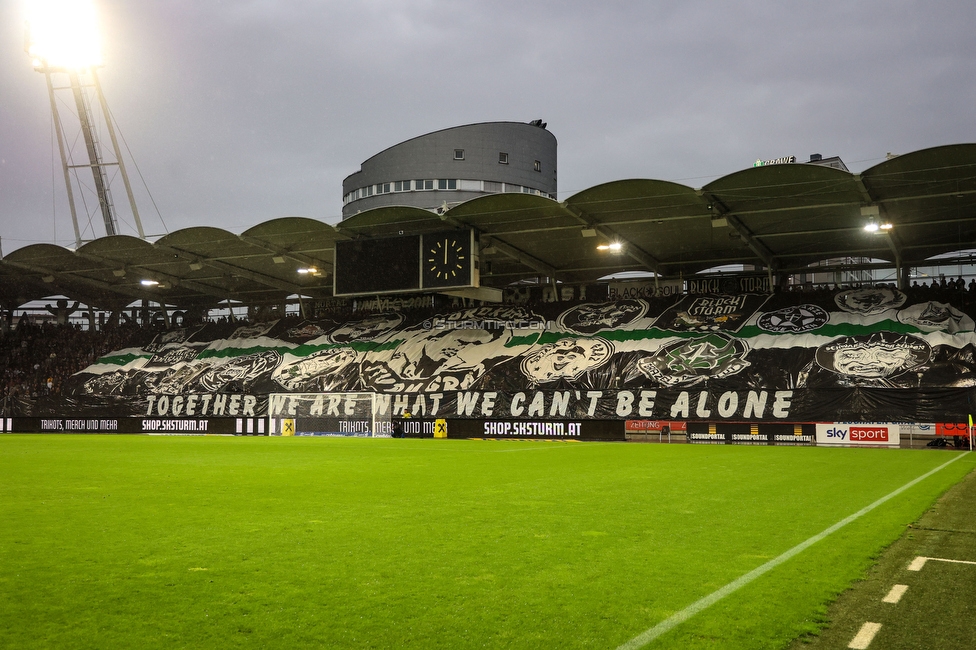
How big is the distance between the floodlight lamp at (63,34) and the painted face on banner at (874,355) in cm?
4054

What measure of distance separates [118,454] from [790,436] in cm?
2174

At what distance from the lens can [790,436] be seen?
2828 cm

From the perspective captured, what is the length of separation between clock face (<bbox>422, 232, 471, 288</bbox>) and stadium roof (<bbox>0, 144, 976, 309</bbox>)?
2.59 feet

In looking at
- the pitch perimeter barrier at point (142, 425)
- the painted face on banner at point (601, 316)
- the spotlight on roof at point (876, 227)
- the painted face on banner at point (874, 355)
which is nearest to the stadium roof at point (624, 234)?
the spotlight on roof at point (876, 227)

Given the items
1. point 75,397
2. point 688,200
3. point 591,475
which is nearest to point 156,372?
point 75,397

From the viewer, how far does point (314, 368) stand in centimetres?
4331

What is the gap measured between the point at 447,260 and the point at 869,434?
17935 mm

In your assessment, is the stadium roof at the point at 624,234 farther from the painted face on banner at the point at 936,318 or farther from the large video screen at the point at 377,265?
the painted face on banner at the point at 936,318

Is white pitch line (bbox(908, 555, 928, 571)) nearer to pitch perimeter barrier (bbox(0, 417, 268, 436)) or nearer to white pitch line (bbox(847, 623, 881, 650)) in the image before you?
white pitch line (bbox(847, 623, 881, 650))

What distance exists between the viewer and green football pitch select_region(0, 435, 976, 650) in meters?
4.59

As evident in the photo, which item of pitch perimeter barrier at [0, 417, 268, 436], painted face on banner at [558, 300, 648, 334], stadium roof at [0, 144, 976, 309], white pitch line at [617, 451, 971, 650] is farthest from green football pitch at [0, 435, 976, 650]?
painted face on banner at [558, 300, 648, 334]

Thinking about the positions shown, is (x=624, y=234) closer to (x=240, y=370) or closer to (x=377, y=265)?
(x=377, y=265)

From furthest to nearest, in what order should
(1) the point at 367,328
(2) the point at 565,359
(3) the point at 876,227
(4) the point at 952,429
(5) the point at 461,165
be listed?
(5) the point at 461,165, (1) the point at 367,328, (2) the point at 565,359, (3) the point at 876,227, (4) the point at 952,429

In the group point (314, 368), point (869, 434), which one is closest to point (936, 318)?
point (869, 434)
